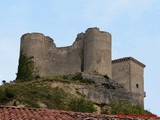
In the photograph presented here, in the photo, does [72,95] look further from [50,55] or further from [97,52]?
[50,55]

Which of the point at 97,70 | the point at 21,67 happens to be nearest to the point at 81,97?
the point at 97,70

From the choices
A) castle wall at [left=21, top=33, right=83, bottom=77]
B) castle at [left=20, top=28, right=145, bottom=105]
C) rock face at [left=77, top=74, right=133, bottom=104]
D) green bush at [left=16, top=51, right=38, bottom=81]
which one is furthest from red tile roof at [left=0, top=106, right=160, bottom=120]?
castle wall at [left=21, top=33, right=83, bottom=77]

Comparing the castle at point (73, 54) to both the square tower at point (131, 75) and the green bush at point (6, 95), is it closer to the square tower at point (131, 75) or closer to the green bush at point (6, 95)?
the square tower at point (131, 75)

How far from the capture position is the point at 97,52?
55.4 m

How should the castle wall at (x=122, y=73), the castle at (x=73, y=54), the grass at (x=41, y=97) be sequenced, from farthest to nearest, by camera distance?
the castle wall at (x=122, y=73), the castle at (x=73, y=54), the grass at (x=41, y=97)

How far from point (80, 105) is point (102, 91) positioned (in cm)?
655

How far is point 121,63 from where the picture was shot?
222 feet

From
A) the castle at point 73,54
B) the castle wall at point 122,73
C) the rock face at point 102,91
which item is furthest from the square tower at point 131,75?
the rock face at point 102,91

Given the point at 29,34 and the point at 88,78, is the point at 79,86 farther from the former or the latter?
the point at 29,34

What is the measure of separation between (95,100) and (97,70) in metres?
4.56

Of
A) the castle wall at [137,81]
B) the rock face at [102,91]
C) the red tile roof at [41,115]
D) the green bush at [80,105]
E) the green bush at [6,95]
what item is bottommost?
the red tile roof at [41,115]

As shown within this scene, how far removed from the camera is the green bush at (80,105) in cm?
4561

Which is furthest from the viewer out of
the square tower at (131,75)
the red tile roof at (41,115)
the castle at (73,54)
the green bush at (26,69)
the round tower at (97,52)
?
the square tower at (131,75)

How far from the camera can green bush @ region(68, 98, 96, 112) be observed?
4561 centimetres
